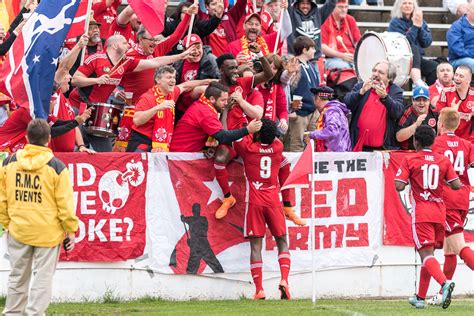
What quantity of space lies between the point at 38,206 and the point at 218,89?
4.59m

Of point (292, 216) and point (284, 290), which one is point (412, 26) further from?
point (284, 290)

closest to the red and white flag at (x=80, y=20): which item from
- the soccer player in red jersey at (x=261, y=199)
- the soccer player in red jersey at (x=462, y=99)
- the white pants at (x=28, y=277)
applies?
the soccer player in red jersey at (x=261, y=199)

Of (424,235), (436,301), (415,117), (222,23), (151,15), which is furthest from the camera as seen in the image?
(222,23)

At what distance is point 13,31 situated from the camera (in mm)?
17531

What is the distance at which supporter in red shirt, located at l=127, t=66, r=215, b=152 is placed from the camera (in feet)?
53.4

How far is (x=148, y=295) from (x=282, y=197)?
88.6 inches

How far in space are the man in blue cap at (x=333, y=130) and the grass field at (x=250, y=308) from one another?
98.4 inches

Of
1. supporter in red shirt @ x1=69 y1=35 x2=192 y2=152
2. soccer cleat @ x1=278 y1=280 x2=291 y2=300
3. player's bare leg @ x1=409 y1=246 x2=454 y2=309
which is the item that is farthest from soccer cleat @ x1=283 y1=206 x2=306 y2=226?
supporter in red shirt @ x1=69 y1=35 x2=192 y2=152

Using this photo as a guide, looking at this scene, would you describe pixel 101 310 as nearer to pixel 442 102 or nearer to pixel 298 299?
pixel 298 299

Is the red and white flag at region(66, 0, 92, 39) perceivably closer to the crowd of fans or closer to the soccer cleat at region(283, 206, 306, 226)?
the crowd of fans

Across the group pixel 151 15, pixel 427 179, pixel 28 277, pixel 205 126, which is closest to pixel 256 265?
pixel 205 126

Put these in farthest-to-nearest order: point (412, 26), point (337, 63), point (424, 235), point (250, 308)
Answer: point (412, 26) < point (337, 63) < point (424, 235) < point (250, 308)

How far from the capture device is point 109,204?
1614 cm

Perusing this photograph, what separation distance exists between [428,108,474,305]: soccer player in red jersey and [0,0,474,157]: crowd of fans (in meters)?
1.73
